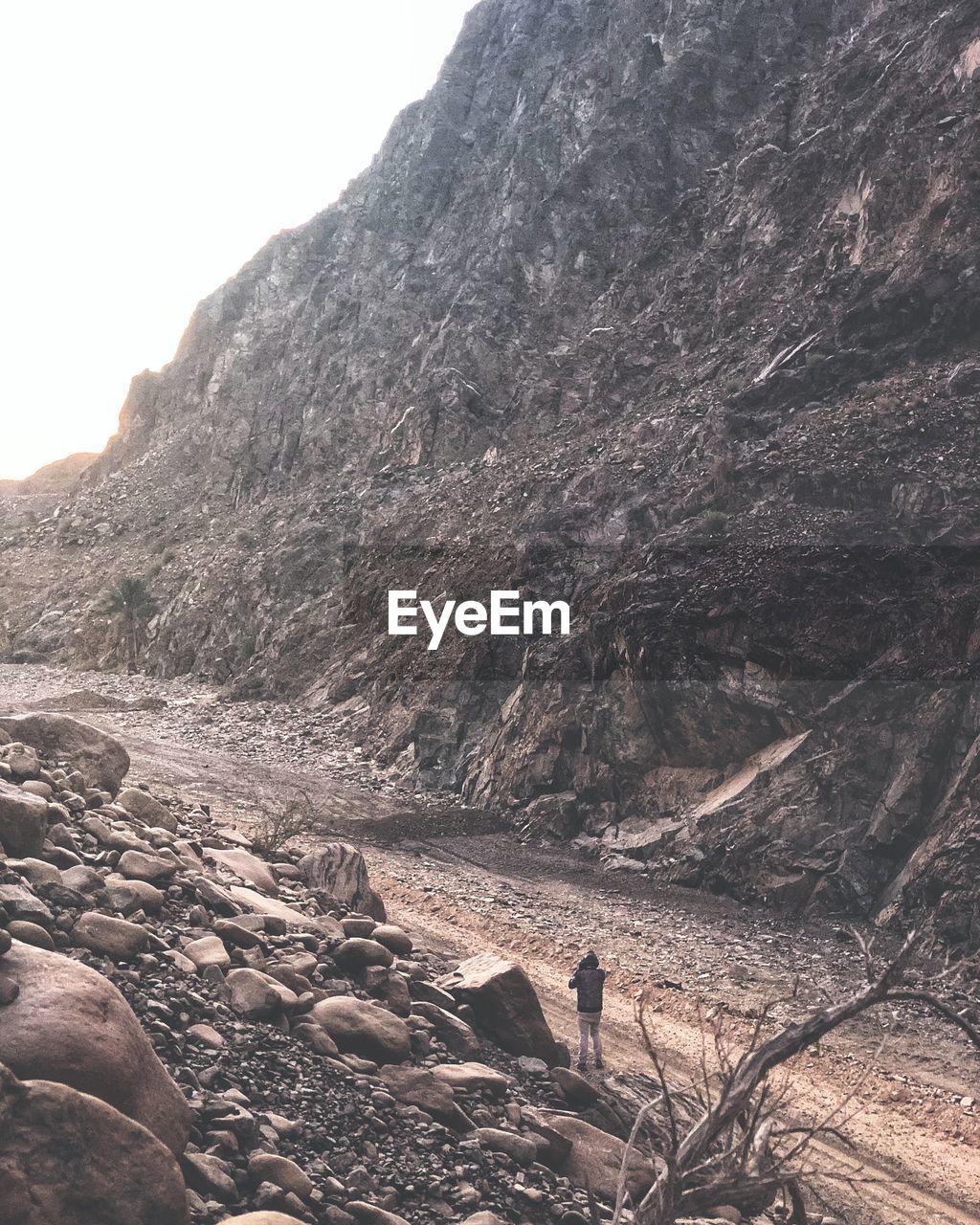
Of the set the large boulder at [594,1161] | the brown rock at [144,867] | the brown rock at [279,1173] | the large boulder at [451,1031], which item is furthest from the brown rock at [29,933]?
the large boulder at [594,1161]

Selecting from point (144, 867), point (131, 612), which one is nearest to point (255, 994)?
point (144, 867)

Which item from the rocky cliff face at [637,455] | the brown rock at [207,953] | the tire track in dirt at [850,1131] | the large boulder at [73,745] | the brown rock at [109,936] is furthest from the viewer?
the rocky cliff face at [637,455]

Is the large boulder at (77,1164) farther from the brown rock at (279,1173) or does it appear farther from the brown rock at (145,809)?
the brown rock at (145,809)

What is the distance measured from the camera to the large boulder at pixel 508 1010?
8.64 metres

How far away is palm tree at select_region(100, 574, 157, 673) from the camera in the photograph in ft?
163

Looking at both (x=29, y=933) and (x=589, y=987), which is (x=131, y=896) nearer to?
(x=29, y=933)

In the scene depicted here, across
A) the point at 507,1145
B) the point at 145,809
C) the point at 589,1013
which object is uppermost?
the point at 145,809

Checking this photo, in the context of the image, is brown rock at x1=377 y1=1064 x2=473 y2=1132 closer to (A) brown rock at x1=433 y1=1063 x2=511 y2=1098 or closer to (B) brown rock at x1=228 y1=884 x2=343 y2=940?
(A) brown rock at x1=433 y1=1063 x2=511 y2=1098

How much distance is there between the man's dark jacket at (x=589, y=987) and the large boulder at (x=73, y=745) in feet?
20.5

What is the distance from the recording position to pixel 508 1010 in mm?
8781

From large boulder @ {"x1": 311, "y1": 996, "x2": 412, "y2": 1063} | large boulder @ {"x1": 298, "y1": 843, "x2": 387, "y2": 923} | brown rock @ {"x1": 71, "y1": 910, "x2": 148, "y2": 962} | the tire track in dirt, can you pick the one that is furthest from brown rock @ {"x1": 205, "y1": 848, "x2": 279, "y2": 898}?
the tire track in dirt

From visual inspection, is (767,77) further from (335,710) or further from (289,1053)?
(289,1053)

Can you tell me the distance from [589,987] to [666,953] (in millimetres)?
4876

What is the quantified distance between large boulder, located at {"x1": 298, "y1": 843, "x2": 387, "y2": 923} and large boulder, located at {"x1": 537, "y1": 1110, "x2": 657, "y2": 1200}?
4.90 meters
